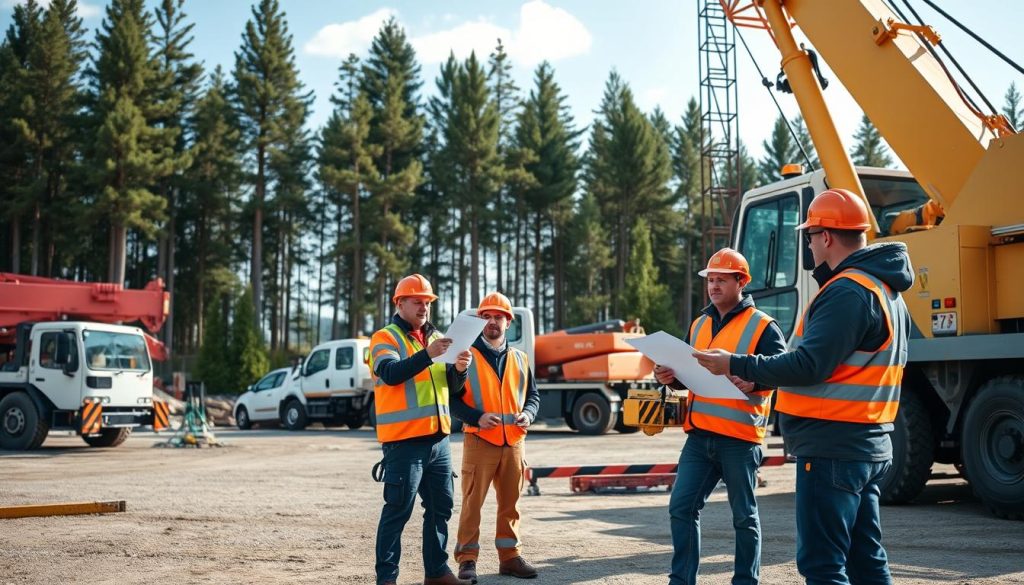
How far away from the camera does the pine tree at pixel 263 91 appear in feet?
163

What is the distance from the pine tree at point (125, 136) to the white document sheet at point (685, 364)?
1626 inches

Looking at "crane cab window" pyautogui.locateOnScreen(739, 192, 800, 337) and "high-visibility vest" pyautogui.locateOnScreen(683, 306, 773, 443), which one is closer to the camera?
"high-visibility vest" pyautogui.locateOnScreen(683, 306, 773, 443)

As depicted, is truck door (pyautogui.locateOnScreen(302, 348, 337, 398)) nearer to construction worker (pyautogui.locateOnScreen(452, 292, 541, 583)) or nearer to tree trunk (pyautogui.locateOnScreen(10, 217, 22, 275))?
construction worker (pyautogui.locateOnScreen(452, 292, 541, 583))

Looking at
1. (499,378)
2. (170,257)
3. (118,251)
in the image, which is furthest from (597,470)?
(170,257)

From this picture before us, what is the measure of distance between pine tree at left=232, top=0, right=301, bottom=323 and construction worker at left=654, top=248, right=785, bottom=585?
151ft

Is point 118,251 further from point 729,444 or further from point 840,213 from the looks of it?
point 840,213

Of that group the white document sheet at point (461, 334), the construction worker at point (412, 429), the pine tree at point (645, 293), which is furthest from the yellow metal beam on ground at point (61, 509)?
the pine tree at point (645, 293)

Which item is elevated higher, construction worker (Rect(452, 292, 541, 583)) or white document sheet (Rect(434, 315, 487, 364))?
white document sheet (Rect(434, 315, 487, 364))

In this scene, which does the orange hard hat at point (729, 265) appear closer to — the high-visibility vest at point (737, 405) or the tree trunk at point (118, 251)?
the high-visibility vest at point (737, 405)

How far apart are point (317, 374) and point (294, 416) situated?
1.68 metres

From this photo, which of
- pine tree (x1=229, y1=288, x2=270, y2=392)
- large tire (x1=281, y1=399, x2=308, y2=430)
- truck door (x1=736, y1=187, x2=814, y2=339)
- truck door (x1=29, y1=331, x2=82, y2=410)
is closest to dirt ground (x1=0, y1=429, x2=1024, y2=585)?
truck door (x1=736, y1=187, x2=814, y2=339)

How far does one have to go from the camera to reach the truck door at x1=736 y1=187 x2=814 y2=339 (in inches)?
403

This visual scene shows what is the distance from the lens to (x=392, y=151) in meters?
53.5

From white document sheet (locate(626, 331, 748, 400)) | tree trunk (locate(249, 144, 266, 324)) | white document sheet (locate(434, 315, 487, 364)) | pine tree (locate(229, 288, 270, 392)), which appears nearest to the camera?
white document sheet (locate(626, 331, 748, 400))
